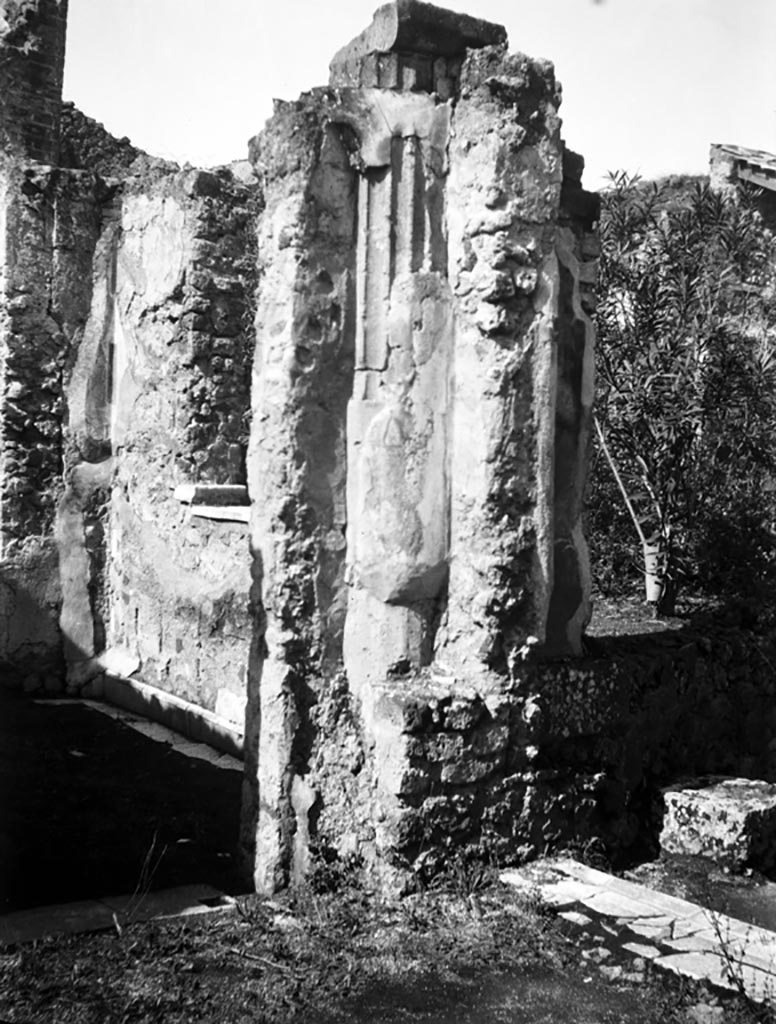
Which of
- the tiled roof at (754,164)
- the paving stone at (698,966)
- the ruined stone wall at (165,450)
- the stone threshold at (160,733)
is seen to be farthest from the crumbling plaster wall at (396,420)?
the tiled roof at (754,164)

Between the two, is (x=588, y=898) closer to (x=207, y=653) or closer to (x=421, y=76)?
(x=421, y=76)

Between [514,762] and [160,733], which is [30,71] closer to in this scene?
[160,733]

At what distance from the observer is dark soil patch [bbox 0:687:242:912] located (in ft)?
15.7

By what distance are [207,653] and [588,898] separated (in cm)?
404

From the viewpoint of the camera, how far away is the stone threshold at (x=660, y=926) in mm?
3520

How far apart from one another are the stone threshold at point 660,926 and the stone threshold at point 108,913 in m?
1.11

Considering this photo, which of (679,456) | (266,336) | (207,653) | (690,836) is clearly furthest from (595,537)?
(266,336)

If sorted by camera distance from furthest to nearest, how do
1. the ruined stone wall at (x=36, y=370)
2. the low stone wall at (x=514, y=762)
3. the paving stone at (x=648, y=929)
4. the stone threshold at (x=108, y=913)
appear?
the ruined stone wall at (x=36, y=370) < the low stone wall at (x=514, y=762) < the stone threshold at (x=108, y=913) < the paving stone at (x=648, y=929)

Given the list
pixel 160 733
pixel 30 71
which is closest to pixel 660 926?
pixel 160 733

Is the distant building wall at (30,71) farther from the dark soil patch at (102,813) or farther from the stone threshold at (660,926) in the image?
the stone threshold at (660,926)

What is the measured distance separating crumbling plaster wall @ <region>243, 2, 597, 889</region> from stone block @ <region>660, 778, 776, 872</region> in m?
0.78

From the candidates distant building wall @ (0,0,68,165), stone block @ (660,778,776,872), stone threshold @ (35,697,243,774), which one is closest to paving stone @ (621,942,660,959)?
stone block @ (660,778,776,872)

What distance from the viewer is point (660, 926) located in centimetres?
392

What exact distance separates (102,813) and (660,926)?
9.72 feet
